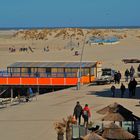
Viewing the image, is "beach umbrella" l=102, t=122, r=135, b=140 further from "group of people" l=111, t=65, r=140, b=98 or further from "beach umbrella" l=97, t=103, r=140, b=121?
"group of people" l=111, t=65, r=140, b=98

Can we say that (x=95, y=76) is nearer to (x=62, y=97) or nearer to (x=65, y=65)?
(x=65, y=65)

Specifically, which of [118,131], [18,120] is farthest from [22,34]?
[118,131]

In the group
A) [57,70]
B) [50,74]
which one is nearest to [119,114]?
[50,74]

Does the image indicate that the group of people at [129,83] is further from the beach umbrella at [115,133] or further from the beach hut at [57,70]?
the beach umbrella at [115,133]

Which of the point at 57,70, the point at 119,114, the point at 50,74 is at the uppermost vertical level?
the point at 57,70

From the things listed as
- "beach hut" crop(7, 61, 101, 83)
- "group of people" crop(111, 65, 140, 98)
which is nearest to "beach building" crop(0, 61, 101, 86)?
"beach hut" crop(7, 61, 101, 83)

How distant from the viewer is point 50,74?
4322cm

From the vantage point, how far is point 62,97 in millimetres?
35125

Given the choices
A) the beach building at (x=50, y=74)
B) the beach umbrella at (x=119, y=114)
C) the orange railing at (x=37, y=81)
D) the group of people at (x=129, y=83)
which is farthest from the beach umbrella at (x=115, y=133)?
the orange railing at (x=37, y=81)

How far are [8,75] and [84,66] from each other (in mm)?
5828

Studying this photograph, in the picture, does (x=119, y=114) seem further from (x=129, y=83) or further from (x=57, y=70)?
(x=57, y=70)

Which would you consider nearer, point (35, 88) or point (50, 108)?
point (50, 108)

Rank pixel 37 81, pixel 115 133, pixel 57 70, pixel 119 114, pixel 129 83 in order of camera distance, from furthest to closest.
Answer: pixel 57 70 → pixel 37 81 → pixel 129 83 → pixel 119 114 → pixel 115 133

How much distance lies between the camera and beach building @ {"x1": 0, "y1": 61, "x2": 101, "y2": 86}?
43000 millimetres
